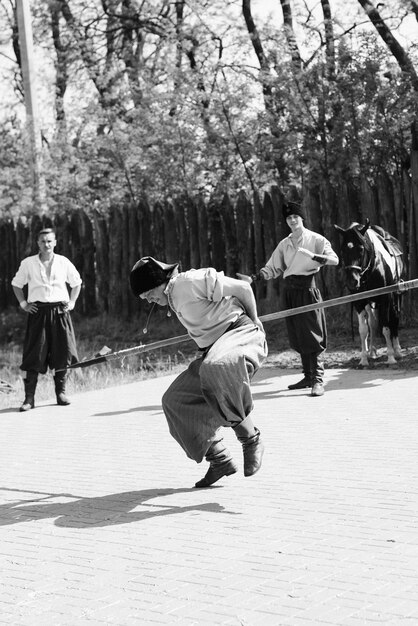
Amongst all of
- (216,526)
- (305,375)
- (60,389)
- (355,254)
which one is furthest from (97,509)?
(355,254)

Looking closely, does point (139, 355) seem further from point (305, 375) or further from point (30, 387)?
point (305, 375)

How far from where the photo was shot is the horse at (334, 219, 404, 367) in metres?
12.5

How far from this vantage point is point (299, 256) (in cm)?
1163

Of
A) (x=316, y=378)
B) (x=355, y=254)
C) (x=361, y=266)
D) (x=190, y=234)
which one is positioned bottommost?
(x=316, y=378)

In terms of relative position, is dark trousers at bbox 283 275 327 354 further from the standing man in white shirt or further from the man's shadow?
the man's shadow

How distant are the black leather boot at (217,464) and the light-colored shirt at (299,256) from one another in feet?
15.0

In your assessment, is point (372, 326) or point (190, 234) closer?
point (372, 326)

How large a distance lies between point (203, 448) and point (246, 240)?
1083cm

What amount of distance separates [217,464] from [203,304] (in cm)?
110

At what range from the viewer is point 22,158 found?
23203 mm

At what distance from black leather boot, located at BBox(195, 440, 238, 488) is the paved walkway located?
11 centimetres

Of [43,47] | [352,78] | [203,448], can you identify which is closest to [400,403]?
[203,448]

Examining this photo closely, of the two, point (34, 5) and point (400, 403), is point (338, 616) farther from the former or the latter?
point (34, 5)

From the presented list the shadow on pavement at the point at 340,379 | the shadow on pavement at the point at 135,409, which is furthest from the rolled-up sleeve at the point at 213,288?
the shadow on pavement at the point at 340,379
